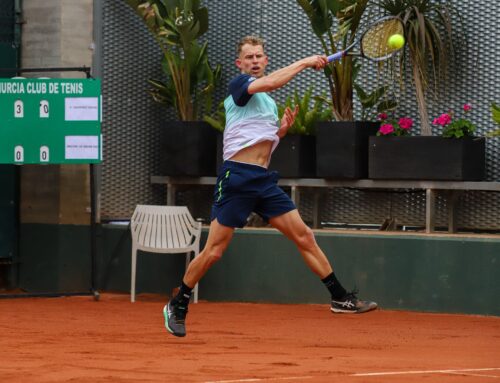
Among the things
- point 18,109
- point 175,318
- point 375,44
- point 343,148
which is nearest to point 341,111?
point 343,148

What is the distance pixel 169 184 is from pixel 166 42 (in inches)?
56.9

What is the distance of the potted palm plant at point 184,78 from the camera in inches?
480

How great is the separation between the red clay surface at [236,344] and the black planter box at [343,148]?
128 centimetres

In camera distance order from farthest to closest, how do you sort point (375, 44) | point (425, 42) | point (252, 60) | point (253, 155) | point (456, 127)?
point (425, 42) → point (456, 127) → point (375, 44) → point (253, 155) → point (252, 60)

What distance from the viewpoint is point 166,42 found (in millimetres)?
12297

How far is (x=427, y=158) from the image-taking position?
11.2 m

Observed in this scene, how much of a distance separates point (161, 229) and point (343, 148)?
1934 mm

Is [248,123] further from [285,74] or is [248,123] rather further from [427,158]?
[427,158]

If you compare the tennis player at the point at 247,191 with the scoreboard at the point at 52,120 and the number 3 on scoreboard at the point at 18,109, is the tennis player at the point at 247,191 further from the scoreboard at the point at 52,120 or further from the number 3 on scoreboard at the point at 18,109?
the number 3 on scoreboard at the point at 18,109

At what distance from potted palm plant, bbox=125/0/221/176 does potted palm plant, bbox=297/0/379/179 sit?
1261 millimetres

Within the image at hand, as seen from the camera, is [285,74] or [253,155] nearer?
[285,74]

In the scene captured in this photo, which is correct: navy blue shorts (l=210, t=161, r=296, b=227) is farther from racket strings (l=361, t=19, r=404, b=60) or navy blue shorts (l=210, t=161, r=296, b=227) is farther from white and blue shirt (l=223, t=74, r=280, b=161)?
racket strings (l=361, t=19, r=404, b=60)

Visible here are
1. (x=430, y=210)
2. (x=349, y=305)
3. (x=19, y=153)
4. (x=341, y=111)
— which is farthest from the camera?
(x=341, y=111)

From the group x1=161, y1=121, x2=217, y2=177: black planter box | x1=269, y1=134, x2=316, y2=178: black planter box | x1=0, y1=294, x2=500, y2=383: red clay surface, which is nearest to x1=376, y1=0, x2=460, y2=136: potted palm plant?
x1=269, y1=134, x2=316, y2=178: black planter box
